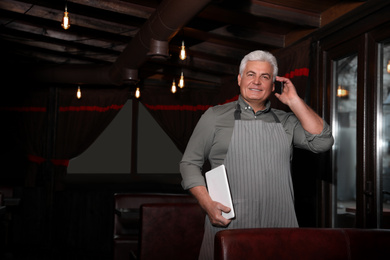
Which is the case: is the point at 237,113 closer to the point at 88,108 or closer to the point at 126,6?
the point at 126,6

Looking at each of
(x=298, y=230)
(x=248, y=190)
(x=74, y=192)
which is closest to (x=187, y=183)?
(x=248, y=190)

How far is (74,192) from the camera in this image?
699cm

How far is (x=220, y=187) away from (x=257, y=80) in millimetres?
528

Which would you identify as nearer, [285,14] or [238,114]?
[238,114]

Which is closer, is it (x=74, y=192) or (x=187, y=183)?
(x=187, y=183)

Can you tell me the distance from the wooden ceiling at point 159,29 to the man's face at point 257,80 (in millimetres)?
1297

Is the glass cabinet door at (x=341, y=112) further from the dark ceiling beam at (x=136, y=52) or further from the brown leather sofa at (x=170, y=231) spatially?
the dark ceiling beam at (x=136, y=52)

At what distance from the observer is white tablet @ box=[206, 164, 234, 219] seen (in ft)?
6.17

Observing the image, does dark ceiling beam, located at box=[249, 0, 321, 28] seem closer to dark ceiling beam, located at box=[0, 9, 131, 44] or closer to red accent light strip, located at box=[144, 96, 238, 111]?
dark ceiling beam, located at box=[0, 9, 131, 44]

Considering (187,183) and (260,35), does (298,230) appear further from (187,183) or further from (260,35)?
(260,35)

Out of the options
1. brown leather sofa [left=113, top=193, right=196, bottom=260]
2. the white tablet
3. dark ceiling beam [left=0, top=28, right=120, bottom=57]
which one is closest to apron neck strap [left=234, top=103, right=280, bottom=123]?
the white tablet

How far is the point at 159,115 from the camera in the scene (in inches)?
291

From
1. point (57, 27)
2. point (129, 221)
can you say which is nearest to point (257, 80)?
point (129, 221)

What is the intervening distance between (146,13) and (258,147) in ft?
8.87
